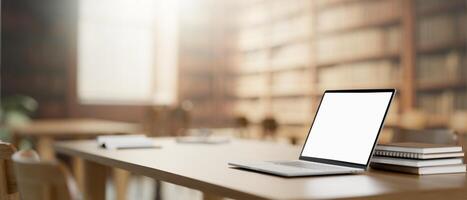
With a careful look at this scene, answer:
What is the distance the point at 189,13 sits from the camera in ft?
26.2

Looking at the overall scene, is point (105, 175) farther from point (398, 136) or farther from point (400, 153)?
point (400, 153)

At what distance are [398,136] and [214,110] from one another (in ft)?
18.4

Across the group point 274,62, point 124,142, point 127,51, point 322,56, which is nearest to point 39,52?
point 127,51

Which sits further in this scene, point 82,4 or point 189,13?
point 189,13

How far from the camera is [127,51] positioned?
765 centimetres

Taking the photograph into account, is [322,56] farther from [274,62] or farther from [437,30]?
[437,30]

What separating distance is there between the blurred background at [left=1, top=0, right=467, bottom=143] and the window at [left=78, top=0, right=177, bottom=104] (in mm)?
12

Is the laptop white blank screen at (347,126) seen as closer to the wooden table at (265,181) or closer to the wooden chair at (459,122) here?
the wooden table at (265,181)

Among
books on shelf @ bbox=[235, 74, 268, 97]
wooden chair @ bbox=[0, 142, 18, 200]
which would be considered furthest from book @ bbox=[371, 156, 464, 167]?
books on shelf @ bbox=[235, 74, 268, 97]

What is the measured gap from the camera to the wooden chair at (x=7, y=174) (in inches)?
69.5

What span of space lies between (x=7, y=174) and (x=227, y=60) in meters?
6.50

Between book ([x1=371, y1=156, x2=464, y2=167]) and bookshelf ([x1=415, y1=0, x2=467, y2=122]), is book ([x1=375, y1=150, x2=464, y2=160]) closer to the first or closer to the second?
book ([x1=371, y1=156, x2=464, y2=167])

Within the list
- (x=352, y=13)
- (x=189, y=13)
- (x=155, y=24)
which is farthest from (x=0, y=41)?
(x=352, y=13)

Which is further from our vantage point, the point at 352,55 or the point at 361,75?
the point at 352,55
